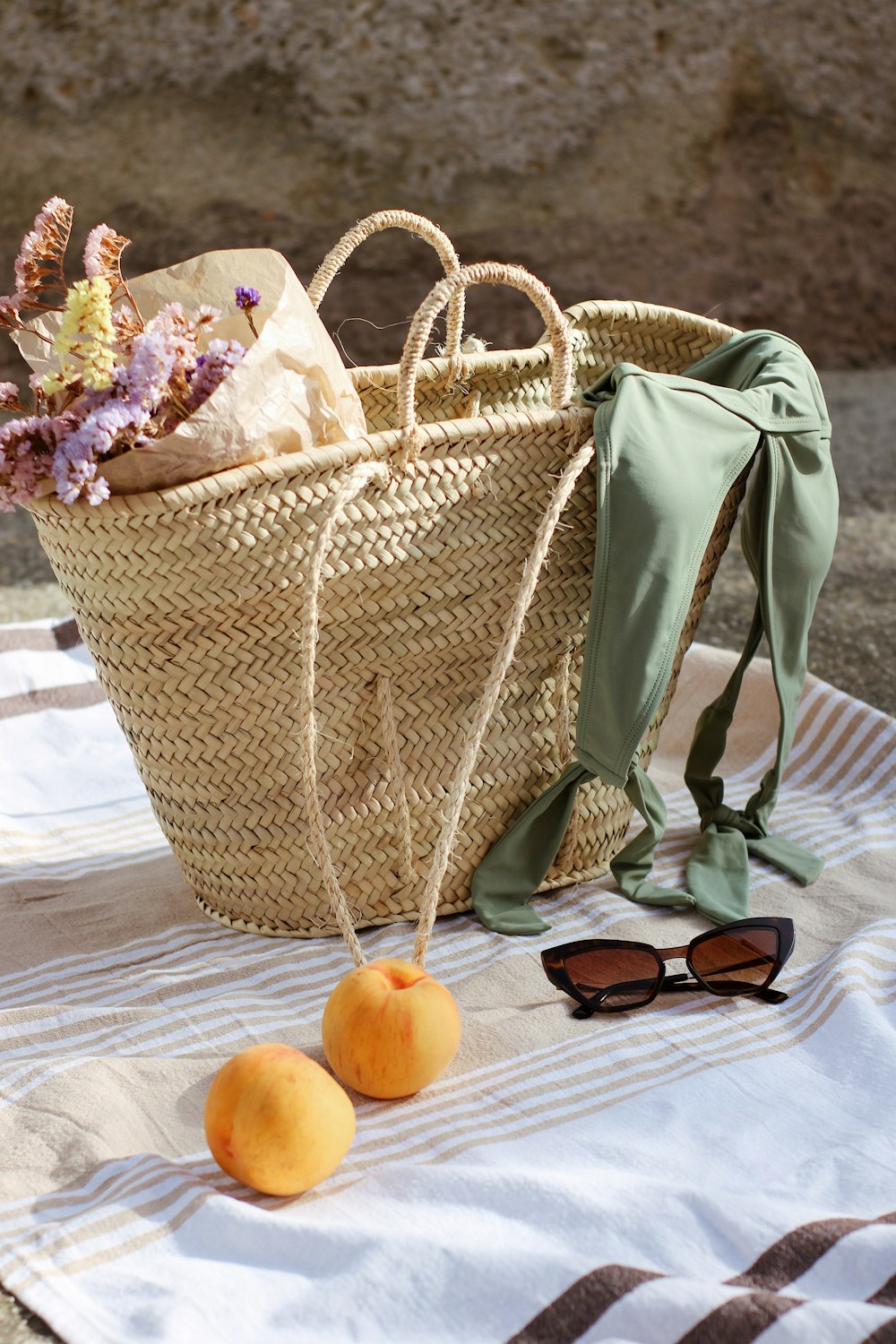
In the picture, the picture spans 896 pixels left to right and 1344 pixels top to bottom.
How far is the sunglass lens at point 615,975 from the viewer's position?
1295 millimetres

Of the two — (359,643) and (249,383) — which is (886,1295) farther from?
(249,383)

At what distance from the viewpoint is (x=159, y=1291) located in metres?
0.93

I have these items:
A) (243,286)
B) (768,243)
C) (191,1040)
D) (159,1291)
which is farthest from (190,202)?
(159,1291)

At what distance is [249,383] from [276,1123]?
0.71 m

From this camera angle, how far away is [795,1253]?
92 centimetres

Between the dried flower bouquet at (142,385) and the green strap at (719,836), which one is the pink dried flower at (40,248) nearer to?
the dried flower bouquet at (142,385)

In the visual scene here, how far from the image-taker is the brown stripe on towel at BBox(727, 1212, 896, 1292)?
899 mm

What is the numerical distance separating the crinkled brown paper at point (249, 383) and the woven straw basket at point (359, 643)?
30mm

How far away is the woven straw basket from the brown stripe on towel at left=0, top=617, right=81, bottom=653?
33.6 inches

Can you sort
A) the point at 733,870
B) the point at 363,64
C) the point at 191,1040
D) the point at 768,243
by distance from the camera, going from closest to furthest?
1. the point at 191,1040
2. the point at 733,870
3. the point at 363,64
4. the point at 768,243

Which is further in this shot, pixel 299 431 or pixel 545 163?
pixel 545 163

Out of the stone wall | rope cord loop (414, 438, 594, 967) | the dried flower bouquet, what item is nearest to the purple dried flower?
the dried flower bouquet

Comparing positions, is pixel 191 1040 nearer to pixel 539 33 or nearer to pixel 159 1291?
pixel 159 1291

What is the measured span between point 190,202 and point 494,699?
4.04 m
